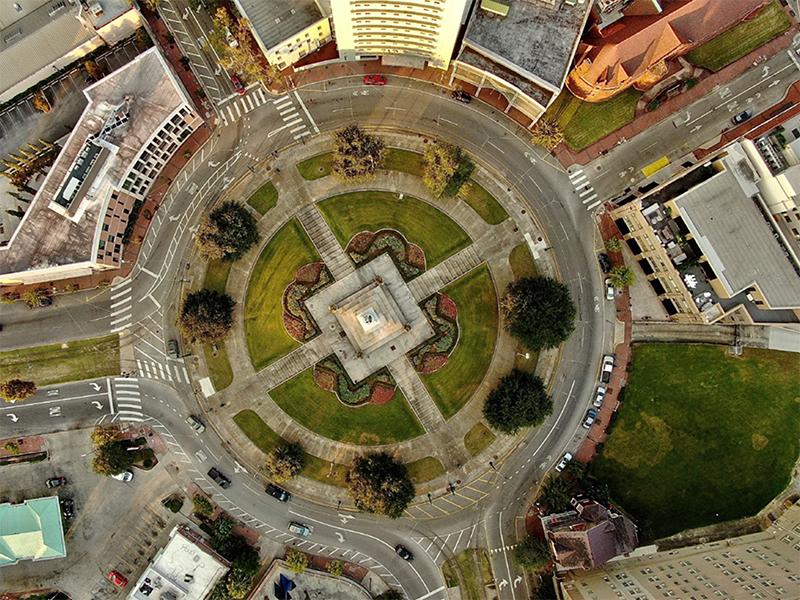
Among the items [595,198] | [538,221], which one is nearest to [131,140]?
[538,221]

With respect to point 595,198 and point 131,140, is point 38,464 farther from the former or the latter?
point 595,198

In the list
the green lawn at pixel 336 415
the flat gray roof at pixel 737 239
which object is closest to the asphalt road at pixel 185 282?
the green lawn at pixel 336 415

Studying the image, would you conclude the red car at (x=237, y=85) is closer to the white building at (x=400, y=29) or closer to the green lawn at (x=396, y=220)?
the white building at (x=400, y=29)

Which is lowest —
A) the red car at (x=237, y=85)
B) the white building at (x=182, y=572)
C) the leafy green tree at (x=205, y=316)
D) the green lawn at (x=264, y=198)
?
the white building at (x=182, y=572)

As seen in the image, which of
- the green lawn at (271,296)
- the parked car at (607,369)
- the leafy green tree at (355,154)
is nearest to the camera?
the leafy green tree at (355,154)

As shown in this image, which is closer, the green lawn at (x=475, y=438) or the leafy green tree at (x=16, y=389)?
the leafy green tree at (x=16, y=389)

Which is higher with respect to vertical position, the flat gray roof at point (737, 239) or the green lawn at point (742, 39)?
the green lawn at point (742, 39)
